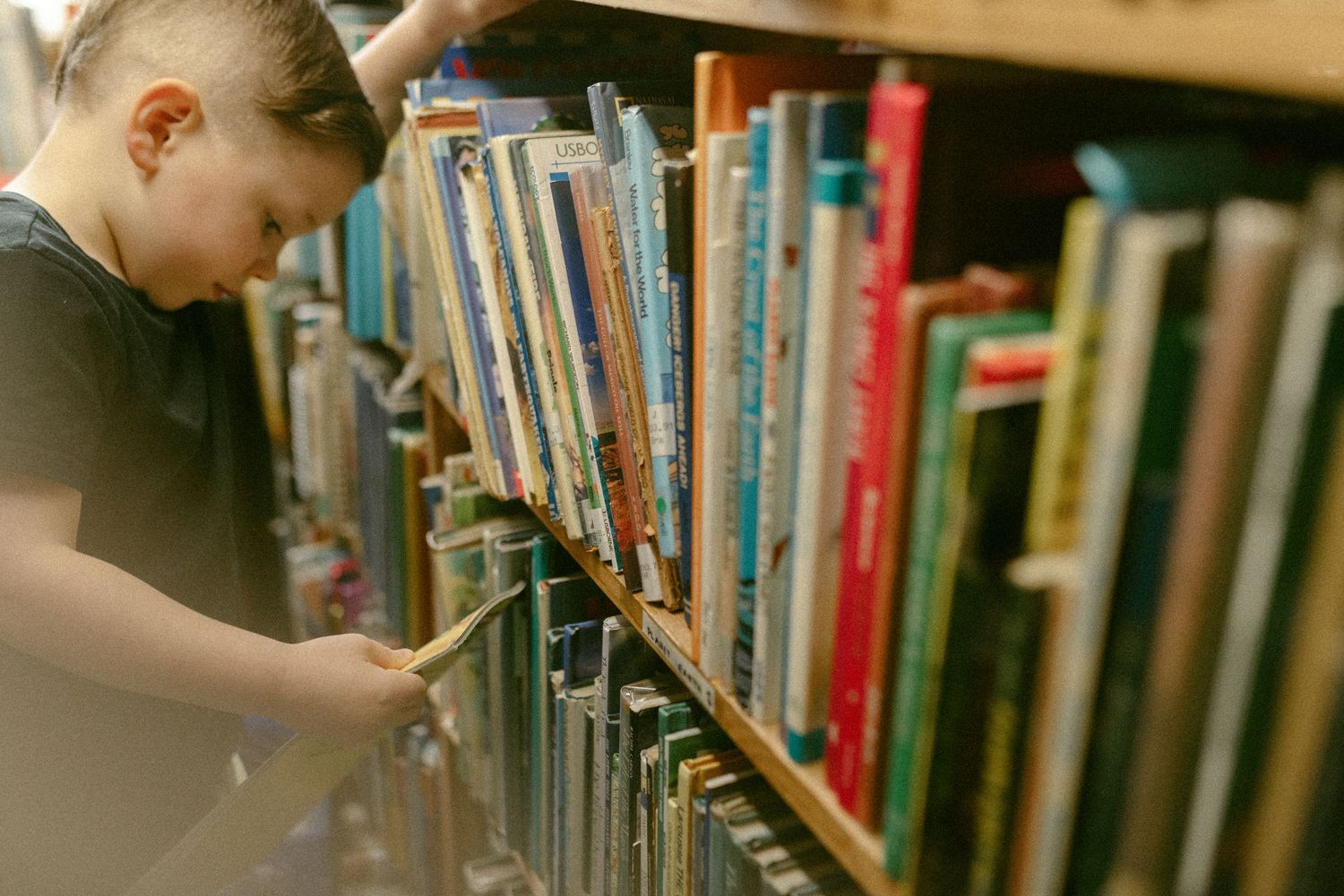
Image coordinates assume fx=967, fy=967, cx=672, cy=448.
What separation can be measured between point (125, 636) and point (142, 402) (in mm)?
250

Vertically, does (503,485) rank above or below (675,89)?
below

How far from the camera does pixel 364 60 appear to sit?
1200mm

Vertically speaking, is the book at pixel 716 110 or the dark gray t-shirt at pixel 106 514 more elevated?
the book at pixel 716 110

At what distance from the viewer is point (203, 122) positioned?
903 mm

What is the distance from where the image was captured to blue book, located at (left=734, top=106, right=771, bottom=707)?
49 cm

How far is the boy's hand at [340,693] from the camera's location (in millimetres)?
890

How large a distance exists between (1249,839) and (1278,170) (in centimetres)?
23

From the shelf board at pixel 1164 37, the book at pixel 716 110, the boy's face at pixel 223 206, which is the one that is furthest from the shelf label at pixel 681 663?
the boy's face at pixel 223 206

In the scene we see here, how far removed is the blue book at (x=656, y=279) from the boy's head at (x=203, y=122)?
48 cm

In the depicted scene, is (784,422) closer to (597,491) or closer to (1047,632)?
(1047,632)

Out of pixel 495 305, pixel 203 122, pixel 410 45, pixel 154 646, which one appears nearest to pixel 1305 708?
pixel 495 305

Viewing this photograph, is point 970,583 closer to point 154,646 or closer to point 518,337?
point 518,337

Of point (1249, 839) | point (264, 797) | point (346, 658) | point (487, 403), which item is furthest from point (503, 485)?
point (1249, 839)

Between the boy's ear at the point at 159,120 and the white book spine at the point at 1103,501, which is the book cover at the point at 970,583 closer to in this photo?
the white book spine at the point at 1103,501
